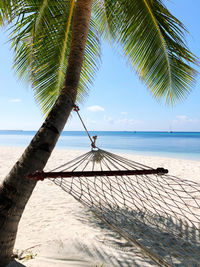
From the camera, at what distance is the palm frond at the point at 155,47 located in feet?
7.97

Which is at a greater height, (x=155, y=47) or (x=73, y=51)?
(x=155, y=47)

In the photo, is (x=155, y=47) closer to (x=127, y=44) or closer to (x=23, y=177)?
(x=127, y=44)

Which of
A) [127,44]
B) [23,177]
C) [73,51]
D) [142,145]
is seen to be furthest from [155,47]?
[142,145]

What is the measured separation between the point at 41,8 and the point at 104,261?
98.7 inches

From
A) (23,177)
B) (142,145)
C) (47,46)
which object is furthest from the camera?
(142,145)

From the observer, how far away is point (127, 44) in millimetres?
2742

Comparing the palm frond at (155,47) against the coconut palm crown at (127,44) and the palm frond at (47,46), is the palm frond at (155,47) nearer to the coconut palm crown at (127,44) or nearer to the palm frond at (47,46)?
the coconut palm crown at (127,44)

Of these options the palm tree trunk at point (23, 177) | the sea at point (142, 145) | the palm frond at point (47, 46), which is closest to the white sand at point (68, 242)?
the palm tree trunk at point (23, 177)

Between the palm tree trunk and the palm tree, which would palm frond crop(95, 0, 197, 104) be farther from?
the palm tree trunk

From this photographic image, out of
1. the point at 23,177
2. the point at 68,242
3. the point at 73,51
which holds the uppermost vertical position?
the point at 73,51

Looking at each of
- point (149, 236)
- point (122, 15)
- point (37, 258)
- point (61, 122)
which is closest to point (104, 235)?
point (149, 236)

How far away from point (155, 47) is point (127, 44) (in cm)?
37

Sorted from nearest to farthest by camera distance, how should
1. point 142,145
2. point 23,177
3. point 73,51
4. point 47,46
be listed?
1. point 23,177
2. point 73,51
3. point 47,46
4. point 142,145

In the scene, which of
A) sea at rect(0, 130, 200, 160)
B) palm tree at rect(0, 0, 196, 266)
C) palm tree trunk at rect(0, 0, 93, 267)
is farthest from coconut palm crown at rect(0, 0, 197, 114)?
sea at rect(0, 130, 200, 160)
